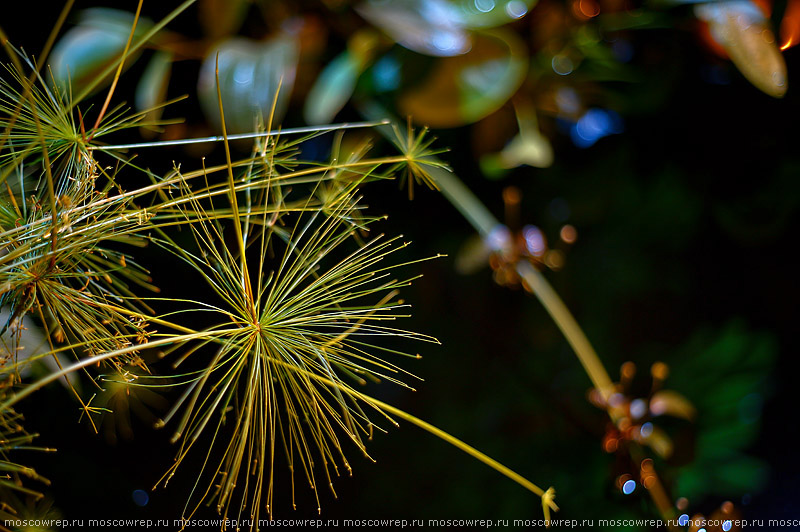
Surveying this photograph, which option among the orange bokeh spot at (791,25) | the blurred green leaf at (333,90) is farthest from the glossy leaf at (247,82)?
the orange bokeh spot at (791,25)

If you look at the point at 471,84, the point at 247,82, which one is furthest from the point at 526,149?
the point at 247,82

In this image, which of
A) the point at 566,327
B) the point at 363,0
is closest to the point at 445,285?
the point at 566,327

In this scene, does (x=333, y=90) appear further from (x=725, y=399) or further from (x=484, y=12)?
(x=725, y=399)

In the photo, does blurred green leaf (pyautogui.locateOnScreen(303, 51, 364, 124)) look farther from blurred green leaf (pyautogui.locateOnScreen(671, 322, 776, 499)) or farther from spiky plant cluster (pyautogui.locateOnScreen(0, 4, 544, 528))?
blurred green leaf (pyautogui.locateOnScreen(671, 322, 776, 499))

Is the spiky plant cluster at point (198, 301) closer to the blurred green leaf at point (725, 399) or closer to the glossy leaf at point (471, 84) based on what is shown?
the glossy leaf at point (471, 84)

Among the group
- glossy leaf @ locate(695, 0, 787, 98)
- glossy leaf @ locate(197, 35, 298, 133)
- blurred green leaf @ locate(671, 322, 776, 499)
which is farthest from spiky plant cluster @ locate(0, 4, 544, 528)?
blurred green leaf @ locate(671, 322, 776, 499)
